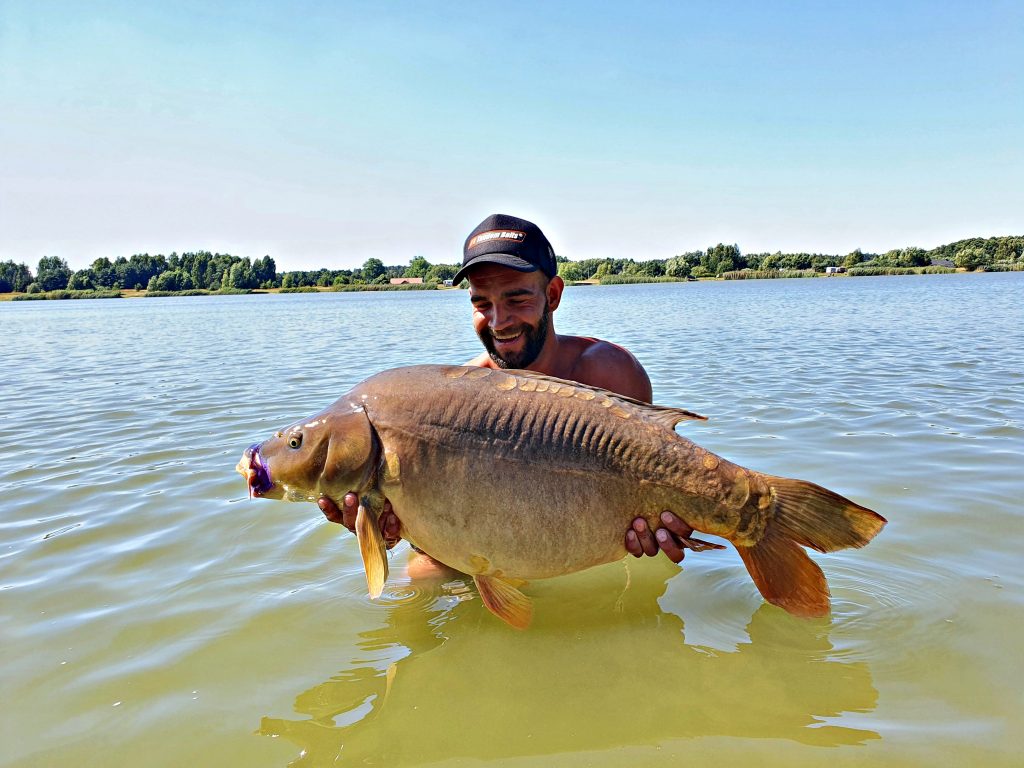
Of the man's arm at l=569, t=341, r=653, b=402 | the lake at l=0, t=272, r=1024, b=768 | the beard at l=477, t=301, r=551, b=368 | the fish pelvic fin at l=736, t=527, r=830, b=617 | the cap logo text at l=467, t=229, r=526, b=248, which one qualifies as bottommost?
the lake at l=0, t=272, r=1024, b=768

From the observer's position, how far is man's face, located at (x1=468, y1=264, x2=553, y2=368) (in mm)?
3613

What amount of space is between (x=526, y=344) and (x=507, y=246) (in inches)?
21.2

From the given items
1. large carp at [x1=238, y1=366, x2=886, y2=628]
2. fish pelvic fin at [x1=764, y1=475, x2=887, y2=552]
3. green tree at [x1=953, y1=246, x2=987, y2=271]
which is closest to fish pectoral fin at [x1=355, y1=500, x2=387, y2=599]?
large carp at [x1=238, y1=366, x2=886, y2=628]

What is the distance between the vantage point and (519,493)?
8.54 ft

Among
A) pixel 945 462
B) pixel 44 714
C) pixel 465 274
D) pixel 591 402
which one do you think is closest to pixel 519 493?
pixel 591 402

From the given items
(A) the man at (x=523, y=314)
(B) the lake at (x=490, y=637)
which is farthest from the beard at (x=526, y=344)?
(B) the lake at (x=490, y=637)

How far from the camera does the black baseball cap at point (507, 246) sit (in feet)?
11.4

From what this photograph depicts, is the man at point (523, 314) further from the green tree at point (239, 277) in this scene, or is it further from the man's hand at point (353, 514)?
the green tree at point (239, 277)

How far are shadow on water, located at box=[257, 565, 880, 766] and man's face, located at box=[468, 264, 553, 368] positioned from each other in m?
1.36

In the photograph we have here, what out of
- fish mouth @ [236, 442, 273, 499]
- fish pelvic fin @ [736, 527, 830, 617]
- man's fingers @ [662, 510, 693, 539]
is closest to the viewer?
fish pelvic fin @ [736, 527, 830, 617]

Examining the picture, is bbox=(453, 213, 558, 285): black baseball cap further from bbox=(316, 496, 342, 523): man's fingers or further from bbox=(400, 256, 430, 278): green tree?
bbox=(400, 256, 430, 278): green tree

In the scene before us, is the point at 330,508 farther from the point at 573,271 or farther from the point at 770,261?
the point at 770,261

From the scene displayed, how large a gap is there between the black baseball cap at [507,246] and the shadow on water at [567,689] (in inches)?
67.9

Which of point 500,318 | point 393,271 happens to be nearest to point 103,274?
point 393,271
